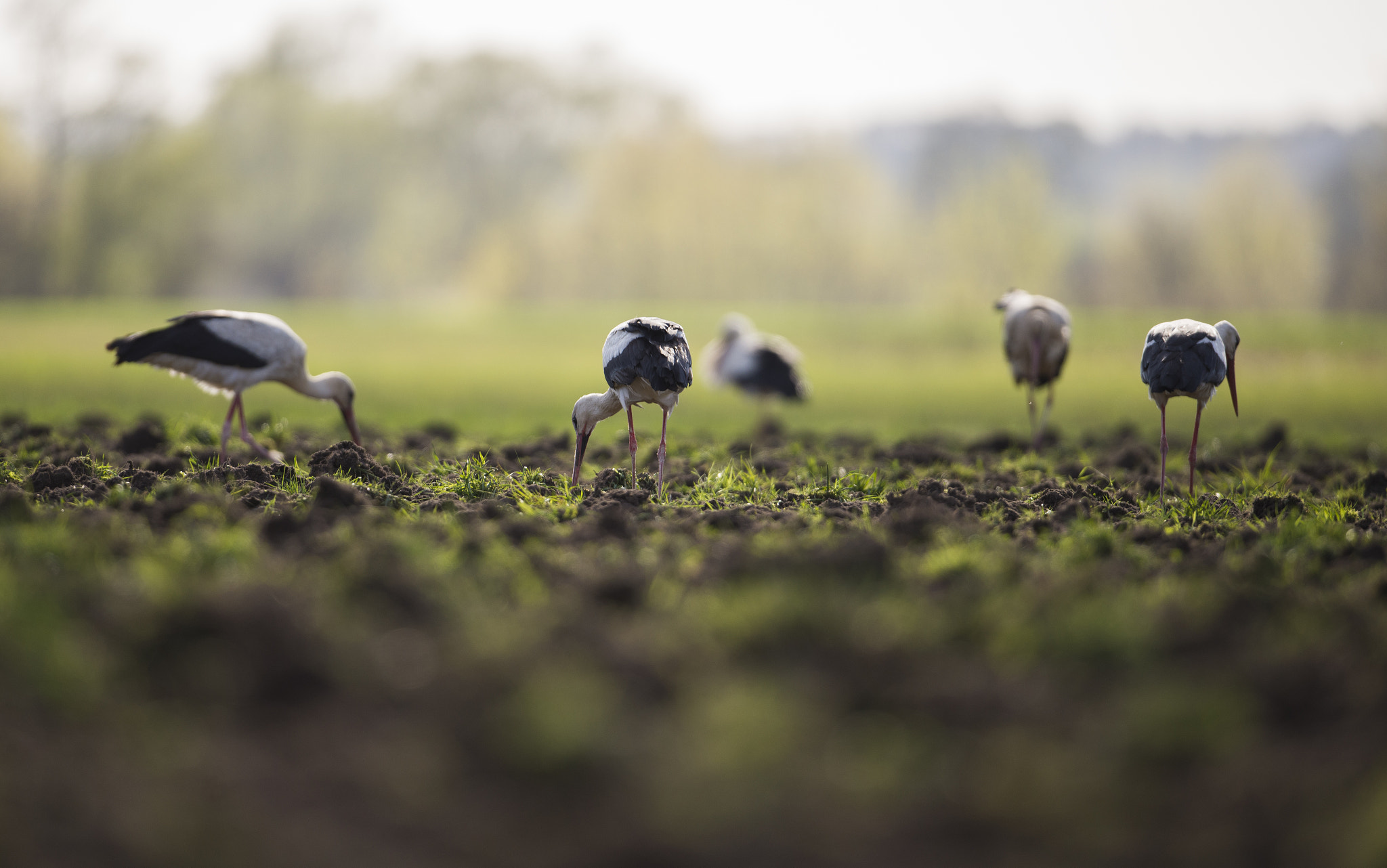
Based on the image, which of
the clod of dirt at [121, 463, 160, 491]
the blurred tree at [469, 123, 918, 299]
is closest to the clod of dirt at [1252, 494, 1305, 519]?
the clod of dirt at [121, 463, 160, 491]

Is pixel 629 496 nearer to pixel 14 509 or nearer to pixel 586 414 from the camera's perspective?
pixel 586 414

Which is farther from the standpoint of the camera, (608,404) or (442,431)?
(442,431)

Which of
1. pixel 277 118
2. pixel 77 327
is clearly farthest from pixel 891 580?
pixel 277 118

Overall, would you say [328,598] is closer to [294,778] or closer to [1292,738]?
[294,778]

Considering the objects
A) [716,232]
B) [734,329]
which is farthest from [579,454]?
[716,232]

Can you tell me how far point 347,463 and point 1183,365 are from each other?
7105 millimetres

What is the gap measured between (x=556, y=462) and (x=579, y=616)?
574 centimetres

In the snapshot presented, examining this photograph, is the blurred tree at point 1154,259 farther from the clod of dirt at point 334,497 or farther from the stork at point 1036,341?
the clod of dirt at point 334,497

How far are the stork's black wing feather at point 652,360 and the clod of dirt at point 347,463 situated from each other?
2.09m

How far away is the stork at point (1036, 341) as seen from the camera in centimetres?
1246

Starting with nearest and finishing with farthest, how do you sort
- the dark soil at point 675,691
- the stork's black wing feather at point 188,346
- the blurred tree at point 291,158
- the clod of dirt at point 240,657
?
1. the dark soil at point 675,691
2. the clod of dirt at point 240,657
3. the stork's black wing feather at point 188,346
4. the blurred tree at point 291,158

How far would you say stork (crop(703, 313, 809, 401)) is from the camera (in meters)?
15.1

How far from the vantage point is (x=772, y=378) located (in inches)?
599

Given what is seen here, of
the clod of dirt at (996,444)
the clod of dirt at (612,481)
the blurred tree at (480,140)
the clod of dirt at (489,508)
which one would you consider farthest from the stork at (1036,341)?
the blurred tree at (480,140)
